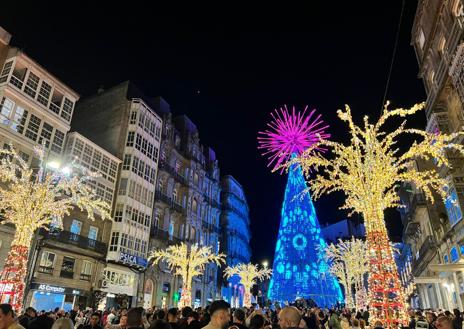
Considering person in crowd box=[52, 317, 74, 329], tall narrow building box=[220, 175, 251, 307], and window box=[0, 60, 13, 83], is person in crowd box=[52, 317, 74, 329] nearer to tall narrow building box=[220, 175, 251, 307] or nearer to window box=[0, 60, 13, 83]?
window box=[0, 60, 13, 83]

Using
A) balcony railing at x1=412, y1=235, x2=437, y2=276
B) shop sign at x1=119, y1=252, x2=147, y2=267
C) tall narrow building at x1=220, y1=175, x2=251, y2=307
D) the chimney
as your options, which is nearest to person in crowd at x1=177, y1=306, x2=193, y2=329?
shop sign at x1=119, y1=252, x2=147, y2=267

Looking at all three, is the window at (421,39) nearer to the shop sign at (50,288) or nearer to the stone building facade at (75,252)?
the stone building facade at (75,252)

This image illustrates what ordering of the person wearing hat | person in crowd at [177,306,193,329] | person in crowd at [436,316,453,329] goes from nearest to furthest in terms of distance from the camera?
the person wearing hat → person in crowd at [436,316,453,329] → person in crowd at [177,306,193,329]

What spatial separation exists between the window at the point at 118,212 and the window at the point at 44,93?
448 inches

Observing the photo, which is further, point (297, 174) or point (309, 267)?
point (297, 174)

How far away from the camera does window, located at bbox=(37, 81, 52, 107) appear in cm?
2888

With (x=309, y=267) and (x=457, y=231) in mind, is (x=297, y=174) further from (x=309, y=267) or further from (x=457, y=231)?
(x=457, y=231)

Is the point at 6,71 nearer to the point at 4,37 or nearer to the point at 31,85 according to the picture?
the point at 31,85

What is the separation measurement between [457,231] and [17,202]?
80.2ft

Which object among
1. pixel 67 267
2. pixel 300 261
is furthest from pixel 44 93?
pixel 300 261

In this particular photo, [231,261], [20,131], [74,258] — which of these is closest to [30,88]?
[20,131]

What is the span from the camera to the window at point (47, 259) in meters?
27.0

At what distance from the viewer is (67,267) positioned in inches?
1141

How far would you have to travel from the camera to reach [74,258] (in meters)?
29.7
